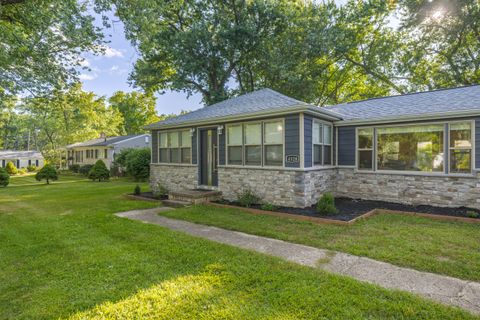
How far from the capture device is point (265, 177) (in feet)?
26.3

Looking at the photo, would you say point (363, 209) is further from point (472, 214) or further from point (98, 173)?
point (98, 173)

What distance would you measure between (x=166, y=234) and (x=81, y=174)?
23.4m

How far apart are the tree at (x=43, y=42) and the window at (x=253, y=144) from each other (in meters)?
5.87

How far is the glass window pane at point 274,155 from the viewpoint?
782 cm

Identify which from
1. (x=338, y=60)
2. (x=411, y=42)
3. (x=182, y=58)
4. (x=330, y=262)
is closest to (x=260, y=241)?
(x=330, y=262)

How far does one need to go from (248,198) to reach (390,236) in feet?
13.1

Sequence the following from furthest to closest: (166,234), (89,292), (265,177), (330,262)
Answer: (265,177) → (166,234) → (330,262) → (89,292)

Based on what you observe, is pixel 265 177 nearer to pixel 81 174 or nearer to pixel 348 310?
pixel 348 310

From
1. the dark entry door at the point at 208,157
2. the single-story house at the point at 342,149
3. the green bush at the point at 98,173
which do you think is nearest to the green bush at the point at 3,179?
the green bush at the point at 98,173

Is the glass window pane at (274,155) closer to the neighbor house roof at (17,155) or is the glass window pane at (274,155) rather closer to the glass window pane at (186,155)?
the glass window pane at (186,155)

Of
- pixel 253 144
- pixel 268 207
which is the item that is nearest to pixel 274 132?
pixel 253 144

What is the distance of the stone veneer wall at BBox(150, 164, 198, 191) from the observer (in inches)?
394

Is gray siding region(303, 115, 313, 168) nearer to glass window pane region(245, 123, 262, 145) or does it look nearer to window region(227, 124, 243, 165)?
glass window pane region(245, 123, 262, 145)

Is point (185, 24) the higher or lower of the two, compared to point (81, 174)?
higher
